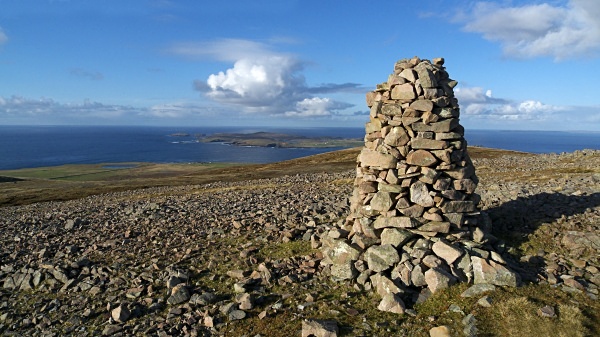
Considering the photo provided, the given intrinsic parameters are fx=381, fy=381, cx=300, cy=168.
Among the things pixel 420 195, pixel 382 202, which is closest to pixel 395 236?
pixel 382 202

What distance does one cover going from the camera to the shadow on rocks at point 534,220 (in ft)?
37.4

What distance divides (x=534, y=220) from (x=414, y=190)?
19.3 feet

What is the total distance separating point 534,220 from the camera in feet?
46.3

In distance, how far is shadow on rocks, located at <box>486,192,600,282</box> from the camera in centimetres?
1141

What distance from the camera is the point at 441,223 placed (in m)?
11.4

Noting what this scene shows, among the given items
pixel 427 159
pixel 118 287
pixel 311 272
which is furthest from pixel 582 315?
pixel 118 287

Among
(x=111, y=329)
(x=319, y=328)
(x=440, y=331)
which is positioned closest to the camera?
(x=440, y=331)

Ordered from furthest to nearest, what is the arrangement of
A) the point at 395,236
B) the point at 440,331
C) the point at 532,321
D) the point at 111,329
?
the point at 395,236 < the point at 111,329 < the point at 532,321 < the point at 440,331

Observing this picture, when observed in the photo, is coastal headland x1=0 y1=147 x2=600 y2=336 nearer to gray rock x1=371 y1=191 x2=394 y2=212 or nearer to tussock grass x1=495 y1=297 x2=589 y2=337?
tussock grass x1=495 y1=297 x2=589 y2=337

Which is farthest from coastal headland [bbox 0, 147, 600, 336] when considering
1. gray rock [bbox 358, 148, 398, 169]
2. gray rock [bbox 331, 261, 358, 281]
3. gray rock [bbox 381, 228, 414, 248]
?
gray rock [bbox 358, 148, 398, 169]

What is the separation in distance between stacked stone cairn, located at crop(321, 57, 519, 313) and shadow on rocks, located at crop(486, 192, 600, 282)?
41.8 inches

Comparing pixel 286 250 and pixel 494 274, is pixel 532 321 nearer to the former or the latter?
pixel 494 274

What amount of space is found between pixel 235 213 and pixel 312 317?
11.8 meters

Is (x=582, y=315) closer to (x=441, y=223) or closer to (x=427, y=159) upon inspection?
(x=441, y=223)
